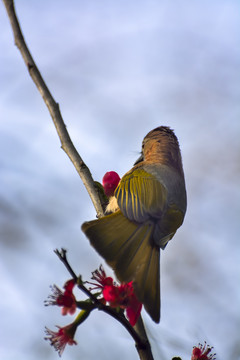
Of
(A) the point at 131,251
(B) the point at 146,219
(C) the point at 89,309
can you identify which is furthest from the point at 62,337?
(B) the point at 146,219

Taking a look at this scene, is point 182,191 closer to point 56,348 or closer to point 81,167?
point 81,167

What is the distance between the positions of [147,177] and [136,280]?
4.18ft

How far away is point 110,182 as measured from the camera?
353 centimetres

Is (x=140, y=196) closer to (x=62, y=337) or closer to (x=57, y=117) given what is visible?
(x=57, y=117)

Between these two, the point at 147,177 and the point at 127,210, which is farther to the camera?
the point at 147,177

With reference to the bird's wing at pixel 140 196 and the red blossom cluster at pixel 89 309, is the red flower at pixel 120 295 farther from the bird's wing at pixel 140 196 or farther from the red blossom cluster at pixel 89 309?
the bird's wing at pixel 140 196

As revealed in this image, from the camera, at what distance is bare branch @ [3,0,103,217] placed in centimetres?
256

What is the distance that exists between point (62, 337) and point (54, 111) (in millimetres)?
1240

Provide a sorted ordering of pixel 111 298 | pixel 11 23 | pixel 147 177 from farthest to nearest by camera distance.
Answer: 1. pixel 147 177
2. pixel 11 23
3. pixel 111 298

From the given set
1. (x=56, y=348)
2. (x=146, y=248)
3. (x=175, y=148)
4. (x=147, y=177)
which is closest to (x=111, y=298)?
(x=56, y=348)

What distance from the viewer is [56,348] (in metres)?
2.18

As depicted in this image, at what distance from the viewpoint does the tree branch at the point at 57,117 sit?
99.0 inches

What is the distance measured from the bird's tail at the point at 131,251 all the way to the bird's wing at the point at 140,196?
0.25ft

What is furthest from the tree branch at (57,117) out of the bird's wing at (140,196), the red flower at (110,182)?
the red flower at (110,182)
